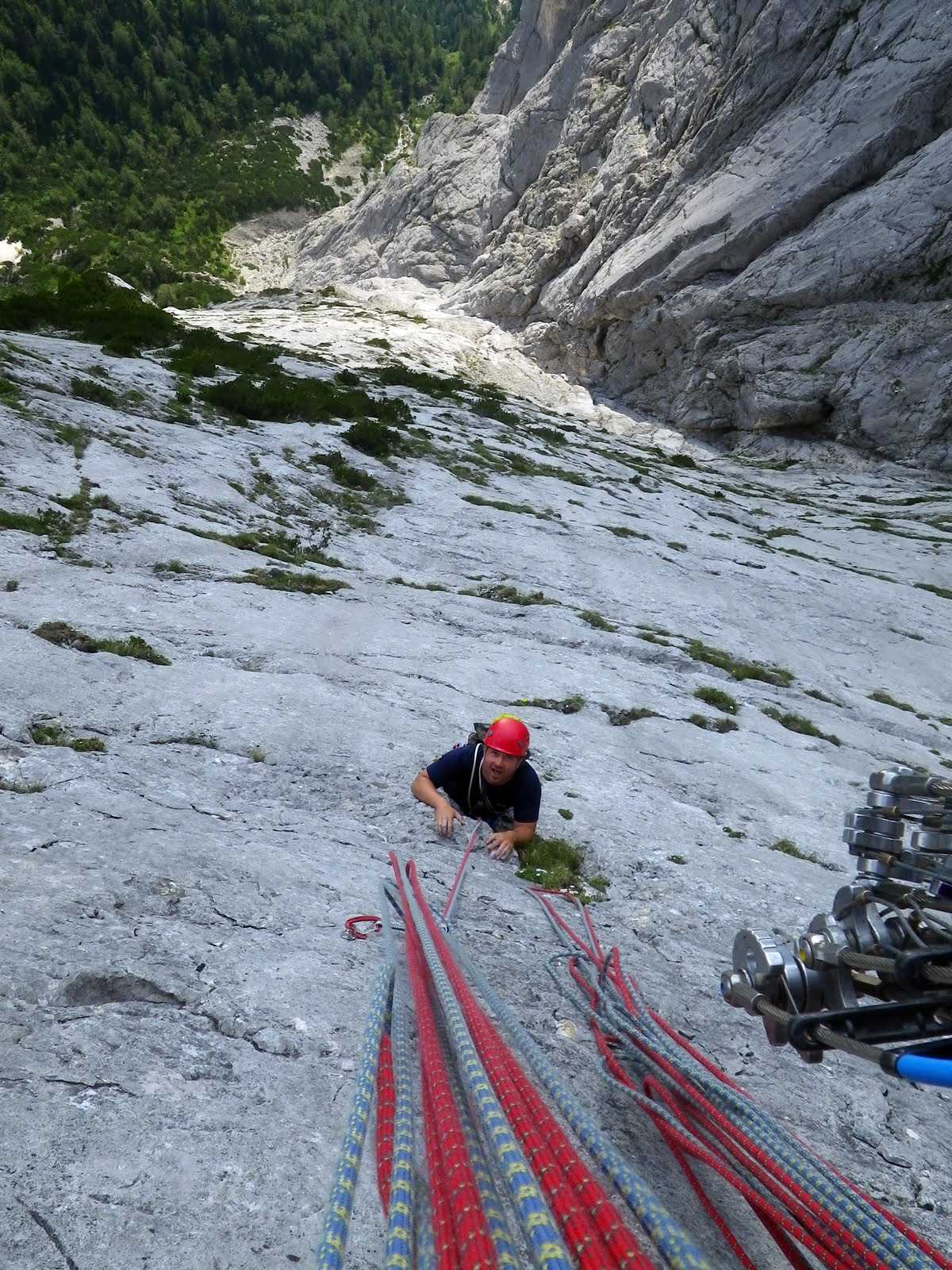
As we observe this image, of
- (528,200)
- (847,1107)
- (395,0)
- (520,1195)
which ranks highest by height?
(395,0)

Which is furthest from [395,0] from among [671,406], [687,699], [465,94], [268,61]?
[687,699]

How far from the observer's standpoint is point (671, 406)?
48562 mm

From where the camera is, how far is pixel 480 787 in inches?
241

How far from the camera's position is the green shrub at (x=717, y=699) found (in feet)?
33.8

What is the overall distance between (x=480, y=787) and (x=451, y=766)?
1.13 feet

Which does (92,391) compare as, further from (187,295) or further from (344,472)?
(187,295)

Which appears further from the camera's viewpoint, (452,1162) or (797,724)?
(797,724)

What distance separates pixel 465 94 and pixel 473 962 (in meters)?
160

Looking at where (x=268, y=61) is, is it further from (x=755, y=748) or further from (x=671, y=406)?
(x=755, y=748)

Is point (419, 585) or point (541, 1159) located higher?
point (419, 585)

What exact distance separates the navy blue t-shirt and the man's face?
75 mm

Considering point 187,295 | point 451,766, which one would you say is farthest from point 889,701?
point 187,295

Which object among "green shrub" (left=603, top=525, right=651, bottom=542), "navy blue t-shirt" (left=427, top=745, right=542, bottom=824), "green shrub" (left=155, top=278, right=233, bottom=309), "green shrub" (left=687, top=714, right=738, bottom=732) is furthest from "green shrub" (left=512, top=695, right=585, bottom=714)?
"green shrub" (left=155, top=278, right=233, bottom=309)

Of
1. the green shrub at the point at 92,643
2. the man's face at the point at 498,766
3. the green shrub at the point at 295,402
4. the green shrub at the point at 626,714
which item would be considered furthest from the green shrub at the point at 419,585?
the green shrub at the point at 295,402
